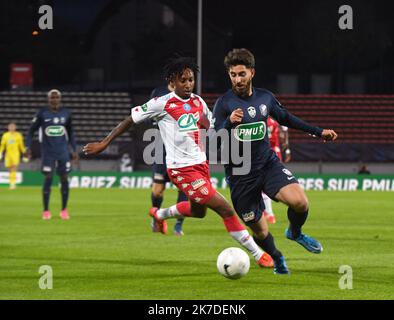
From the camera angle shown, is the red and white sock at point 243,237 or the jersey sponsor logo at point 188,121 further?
the jersey sponsor logo at point 188,121

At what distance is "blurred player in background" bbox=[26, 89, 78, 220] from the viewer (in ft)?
62.6

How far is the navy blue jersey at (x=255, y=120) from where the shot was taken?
10.4 metres

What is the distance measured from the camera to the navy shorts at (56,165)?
19.1 meters

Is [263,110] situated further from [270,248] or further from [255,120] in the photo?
[270,248]

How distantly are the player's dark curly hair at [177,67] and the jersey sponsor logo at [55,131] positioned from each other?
26.9 ft

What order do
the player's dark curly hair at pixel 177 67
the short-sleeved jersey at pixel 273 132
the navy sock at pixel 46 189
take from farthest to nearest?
the navy sock at pixel 46 189 → the short-sleeved jersey at pixel 273 132 → the player's dark curly hair at pixel 177 67

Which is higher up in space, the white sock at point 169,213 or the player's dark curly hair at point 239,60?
the player's dark curly hair at point 239,60

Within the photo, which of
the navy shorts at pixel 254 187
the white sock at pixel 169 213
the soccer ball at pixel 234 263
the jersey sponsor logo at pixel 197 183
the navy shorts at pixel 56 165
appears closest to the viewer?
the soccer ball at pixel 234 263

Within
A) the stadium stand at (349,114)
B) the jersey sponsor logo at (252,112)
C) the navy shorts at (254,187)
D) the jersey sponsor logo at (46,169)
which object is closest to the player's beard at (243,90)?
the jersey sponsor logo at (252,112)

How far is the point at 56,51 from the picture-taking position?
4672 centimetres

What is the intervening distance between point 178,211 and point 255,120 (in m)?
2.68

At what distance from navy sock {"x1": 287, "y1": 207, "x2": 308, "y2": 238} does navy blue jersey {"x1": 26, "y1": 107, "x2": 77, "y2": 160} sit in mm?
9116

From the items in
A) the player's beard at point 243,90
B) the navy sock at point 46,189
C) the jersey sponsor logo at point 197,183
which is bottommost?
the navy sock at point 46,189

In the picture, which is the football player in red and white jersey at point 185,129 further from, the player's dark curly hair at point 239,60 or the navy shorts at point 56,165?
the navy shorts at point 56,165
